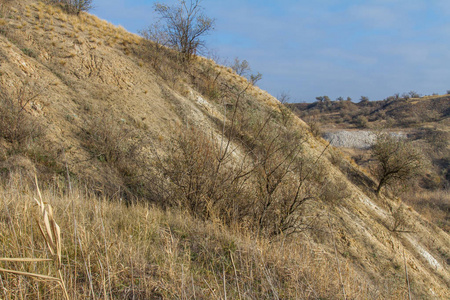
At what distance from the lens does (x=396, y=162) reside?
17500 millimetres

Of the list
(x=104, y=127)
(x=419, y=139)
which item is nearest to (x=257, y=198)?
(x=104, y=127)

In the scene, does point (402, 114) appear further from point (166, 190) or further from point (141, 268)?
point (141, 268)

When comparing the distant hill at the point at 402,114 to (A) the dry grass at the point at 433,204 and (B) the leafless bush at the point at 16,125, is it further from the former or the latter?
(B) the leafless bush at the point at 16,125

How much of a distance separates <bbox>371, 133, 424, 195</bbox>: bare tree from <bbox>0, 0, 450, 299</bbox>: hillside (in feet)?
3.93

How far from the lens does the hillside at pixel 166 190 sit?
8.15ft

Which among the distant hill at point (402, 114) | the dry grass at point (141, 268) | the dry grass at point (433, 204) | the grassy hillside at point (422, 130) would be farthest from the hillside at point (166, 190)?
the distant hill at point (402, 114)

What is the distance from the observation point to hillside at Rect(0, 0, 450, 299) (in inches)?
97.8

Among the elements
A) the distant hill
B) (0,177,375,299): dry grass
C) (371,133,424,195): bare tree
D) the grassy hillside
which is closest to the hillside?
(0,177,375,299): dry grass

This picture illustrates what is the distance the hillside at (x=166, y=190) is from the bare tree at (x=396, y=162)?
120 centimetres

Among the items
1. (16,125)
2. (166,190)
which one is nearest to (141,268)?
(166,190)

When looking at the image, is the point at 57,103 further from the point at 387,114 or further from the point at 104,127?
the point at 387,114

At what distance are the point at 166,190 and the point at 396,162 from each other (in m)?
16.8

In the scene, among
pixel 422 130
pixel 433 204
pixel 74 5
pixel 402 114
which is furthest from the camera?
pixel 402 114

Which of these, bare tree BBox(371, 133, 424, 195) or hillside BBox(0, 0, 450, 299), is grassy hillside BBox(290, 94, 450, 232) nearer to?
bare tree BBox(371, 133, 424, 195)
